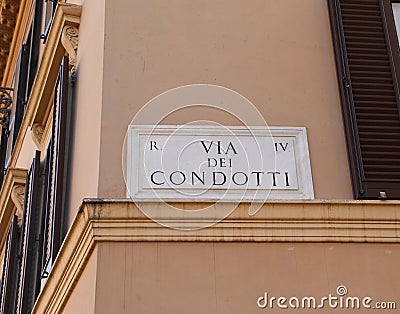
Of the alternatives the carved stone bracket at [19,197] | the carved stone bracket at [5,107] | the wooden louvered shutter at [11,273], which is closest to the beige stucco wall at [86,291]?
the wooden louvered shutter at [11,273]

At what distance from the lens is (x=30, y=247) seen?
900cm

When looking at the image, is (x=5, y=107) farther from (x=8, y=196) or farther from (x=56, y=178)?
(x=56, y=178)

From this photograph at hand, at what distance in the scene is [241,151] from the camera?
682cm

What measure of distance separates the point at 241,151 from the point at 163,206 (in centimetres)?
79

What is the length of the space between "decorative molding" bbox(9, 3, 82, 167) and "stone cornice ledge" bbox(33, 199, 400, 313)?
2619 millimetres

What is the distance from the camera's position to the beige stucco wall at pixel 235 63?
6934mm

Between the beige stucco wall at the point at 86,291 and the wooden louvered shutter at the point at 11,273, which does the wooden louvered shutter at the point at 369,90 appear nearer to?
the beige stucco wall at the point at 86,291

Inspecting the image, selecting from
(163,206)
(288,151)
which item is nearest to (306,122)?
(288,151)

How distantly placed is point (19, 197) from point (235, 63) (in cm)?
425

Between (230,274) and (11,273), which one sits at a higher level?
(11,273)

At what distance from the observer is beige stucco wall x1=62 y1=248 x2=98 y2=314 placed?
622 centimetres

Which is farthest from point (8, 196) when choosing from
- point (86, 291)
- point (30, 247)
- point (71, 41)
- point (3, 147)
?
point (86, 291)

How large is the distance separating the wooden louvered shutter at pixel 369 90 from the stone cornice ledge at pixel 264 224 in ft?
0.77

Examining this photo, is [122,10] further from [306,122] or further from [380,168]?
[380,168]
